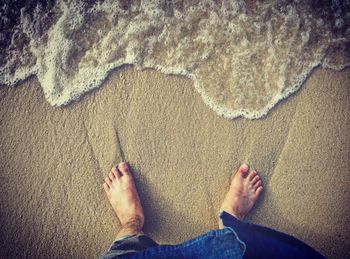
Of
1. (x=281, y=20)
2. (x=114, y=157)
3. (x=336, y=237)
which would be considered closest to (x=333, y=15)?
Answer: (x=281, y=20)

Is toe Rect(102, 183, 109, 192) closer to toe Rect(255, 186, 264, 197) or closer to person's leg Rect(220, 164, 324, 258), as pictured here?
person's leg Rect(220, 164, 324, 258)

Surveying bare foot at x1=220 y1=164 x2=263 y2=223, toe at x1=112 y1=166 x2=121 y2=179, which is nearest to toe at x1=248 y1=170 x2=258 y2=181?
bare foot at x1=220 y1=164 x2=263 y2=223

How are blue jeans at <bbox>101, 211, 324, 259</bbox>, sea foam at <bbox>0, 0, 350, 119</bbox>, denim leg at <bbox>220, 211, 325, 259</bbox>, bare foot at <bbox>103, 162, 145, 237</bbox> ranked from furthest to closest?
1. sea foam at <bbox>0, 0, 350, 119</bbox>
2. bare foot at <bbox>103, 162, 145, 237</bbox>
3. denim leg at <bbox>220, 211, 325, 259</bbox>
4. blue jeans at <bbox>101, 211, 324, 259</bbox>

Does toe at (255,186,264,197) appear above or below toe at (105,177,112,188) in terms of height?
below

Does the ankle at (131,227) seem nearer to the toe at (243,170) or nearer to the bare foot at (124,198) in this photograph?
the bare foot at (124,198)

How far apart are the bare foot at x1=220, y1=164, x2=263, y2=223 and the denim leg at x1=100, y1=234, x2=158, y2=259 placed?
0.52m

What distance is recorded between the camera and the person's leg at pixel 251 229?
1.71 meters

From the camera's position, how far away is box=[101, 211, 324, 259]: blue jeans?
157cm

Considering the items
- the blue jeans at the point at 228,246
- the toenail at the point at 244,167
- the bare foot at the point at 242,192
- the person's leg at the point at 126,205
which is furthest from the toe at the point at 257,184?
the person's leg at the point at 126,205

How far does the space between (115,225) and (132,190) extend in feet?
0.81

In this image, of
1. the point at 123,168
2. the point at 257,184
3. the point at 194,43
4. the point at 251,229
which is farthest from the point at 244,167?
the point at 194,43

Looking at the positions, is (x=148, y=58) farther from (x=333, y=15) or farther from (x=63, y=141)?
(x=333, y=15)

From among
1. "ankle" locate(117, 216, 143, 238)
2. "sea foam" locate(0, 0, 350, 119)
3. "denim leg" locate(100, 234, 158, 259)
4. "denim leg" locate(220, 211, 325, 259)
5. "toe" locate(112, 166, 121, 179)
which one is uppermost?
"sea foam" locate(0, 0, 350, 119)

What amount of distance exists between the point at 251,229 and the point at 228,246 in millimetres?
261
